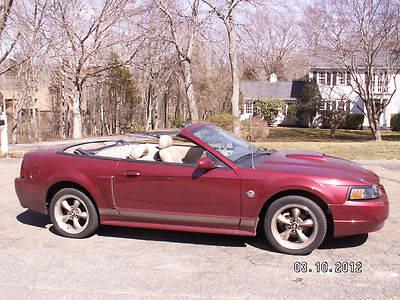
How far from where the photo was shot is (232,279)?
12.6 feet

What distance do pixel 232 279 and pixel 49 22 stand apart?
18.3m

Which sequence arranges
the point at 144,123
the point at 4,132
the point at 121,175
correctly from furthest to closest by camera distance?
the point at 144,123
the point at 4,132
the point at 121,175

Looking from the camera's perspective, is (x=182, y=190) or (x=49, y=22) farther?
(x=49, y=22)

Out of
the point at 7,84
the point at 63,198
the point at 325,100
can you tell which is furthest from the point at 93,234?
the point at 325,100

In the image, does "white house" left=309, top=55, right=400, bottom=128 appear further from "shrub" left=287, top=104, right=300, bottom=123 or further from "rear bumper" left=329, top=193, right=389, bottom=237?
"rear bumper" left=329, top=193, right=389, bottom=237

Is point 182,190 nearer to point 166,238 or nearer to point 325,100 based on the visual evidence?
point 166,238

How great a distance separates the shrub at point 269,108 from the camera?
41.4m

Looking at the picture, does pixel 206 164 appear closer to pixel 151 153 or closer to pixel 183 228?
pixel 183 228

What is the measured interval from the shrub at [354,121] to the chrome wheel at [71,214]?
114 feet

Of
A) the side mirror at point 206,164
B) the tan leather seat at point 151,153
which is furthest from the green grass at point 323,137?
the side mirror at point 206,164

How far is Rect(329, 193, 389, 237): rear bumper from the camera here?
4.28 meters

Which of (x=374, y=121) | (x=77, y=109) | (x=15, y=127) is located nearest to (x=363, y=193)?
(x=77, y=109)

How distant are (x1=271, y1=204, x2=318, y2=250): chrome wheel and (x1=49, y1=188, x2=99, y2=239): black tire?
6.79 feet

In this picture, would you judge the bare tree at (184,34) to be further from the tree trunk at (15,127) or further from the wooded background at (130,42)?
the tree trunk at (15,127)
